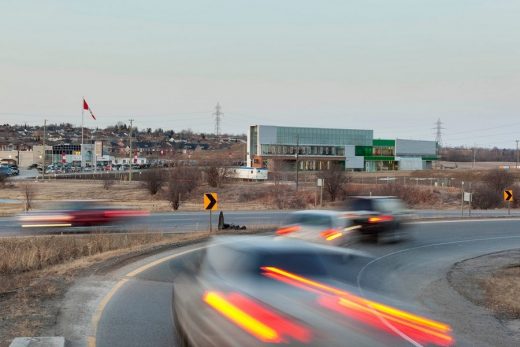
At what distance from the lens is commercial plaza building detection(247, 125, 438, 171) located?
121375 mm

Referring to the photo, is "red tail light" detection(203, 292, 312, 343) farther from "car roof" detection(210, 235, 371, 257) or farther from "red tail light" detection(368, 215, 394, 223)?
"red tail light" detection(368, 215, 394, 223)

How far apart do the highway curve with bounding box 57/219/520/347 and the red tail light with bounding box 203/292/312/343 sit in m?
1.96

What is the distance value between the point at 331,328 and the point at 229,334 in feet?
3.19

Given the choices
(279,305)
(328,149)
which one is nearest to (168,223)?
(279,305)

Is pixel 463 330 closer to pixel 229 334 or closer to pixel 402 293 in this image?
pixel 402 293

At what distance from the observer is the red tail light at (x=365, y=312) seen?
5496 millimetres

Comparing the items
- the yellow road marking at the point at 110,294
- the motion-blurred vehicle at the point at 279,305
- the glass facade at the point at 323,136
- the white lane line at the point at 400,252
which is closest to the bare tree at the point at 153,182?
the white lane line at the point at 400,252

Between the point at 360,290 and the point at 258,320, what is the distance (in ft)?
6.34

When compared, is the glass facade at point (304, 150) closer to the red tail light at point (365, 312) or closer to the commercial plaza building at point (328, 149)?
the commercial plaza building at point (328, 149)

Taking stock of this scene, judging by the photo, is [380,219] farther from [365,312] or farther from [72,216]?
[365,312]

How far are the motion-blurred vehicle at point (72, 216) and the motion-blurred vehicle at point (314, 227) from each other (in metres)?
11.5

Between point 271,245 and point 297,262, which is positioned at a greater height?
point 271,245

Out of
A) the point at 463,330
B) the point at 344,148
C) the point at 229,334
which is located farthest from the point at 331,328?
the point at 344,148

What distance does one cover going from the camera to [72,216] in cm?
2278
